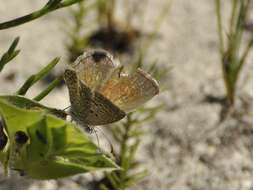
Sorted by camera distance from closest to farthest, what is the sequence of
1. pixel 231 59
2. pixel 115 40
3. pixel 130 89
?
pixel 130 89, pixel 231 59, pixel 115 40

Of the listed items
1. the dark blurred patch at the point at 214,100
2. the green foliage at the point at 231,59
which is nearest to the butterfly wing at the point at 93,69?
the green foliage at the point at 231,59

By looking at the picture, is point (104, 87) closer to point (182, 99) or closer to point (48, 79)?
point (182, 99)

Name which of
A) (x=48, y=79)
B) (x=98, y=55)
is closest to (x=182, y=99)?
(x=48, y=79)

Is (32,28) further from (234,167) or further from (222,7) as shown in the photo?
(234,167)

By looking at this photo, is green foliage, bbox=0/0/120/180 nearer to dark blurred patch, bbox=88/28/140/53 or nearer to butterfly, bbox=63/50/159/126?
butterfly, bbox=63/50/159/126

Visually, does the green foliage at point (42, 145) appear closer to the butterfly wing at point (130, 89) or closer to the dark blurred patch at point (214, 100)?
the butterfly wing at point (130, 89)

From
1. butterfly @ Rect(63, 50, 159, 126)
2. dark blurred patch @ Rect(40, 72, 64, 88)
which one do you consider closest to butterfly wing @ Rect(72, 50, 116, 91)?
butterfly @ Rect(63, 50, 159, 126)

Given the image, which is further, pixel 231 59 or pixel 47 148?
pixel 231 59
